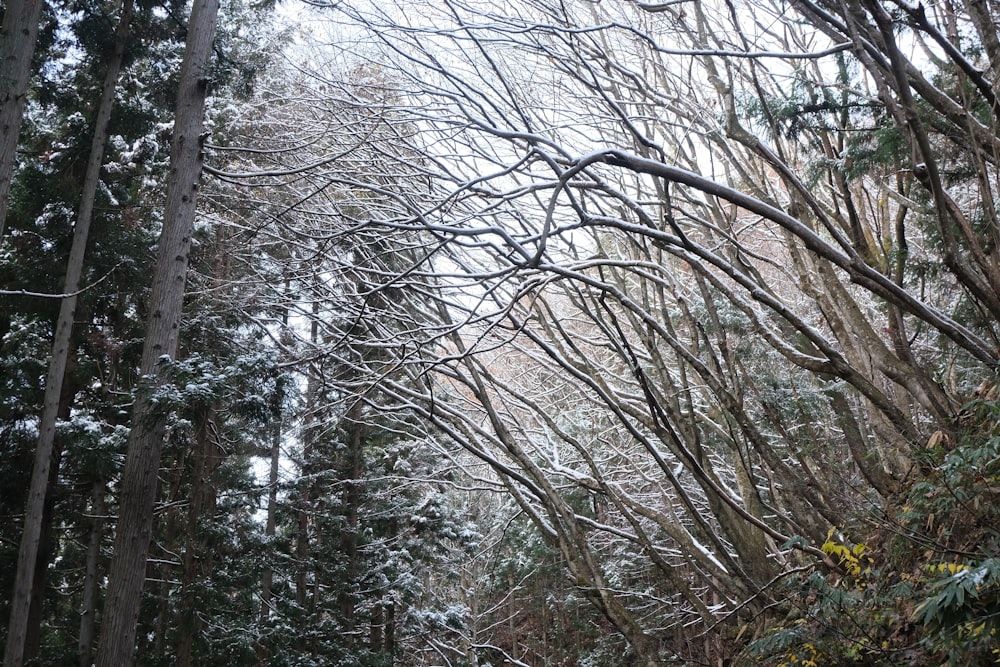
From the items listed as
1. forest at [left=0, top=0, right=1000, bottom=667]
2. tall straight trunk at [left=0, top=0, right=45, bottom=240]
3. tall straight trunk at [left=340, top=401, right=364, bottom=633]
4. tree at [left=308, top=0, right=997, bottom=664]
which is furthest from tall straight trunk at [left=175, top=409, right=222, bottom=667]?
tree at [left=308, top=0, right=997, bottom=664]

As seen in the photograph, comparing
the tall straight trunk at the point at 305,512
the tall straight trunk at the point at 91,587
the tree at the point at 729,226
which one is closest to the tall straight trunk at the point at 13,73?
the tree at the point at 729,226

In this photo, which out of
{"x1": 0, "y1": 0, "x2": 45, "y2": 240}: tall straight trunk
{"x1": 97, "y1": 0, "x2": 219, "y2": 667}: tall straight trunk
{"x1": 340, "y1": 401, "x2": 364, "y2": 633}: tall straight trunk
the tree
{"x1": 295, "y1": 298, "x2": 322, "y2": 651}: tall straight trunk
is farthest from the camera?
{"x1": 295, "y1": 298, "x2": 322, "y2": 651}: tall straight trunk

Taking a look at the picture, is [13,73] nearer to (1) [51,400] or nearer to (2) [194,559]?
(1) [51,400]

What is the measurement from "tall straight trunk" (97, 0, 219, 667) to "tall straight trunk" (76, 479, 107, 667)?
11.9ft

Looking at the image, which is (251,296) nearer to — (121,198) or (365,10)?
(365,10)

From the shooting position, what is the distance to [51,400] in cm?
771

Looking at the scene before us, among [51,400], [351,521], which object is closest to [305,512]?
[351,521]

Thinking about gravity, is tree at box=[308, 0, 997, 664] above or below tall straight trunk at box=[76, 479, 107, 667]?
above

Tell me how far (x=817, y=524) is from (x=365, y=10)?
6119 millimetres

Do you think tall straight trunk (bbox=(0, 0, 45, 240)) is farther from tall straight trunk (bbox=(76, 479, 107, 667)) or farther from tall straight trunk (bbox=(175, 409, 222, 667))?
tall straight trunk (bbox=(76, 479, 107, 667))

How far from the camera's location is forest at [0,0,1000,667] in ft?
13.3

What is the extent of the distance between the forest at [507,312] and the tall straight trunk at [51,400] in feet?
0.16

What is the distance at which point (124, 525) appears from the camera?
19.8 feet

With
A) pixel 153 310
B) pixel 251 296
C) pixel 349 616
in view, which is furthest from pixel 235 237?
pixel 349 616
